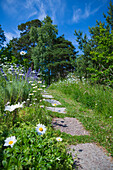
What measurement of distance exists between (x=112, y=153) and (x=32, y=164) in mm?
1294

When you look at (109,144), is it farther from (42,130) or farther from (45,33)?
(45,33)

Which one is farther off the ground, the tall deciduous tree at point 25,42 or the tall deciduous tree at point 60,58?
the tall deciduous tree at point 25,42

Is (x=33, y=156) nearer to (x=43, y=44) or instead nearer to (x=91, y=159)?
(x=91, y=159)

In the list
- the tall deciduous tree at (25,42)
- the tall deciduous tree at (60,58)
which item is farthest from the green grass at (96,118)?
the tall deciduous tree at (25,42)

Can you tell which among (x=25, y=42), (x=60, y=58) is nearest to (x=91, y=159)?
(x=60, y=58)

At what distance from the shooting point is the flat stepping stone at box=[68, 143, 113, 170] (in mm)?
1560

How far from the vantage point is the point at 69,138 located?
2135mm

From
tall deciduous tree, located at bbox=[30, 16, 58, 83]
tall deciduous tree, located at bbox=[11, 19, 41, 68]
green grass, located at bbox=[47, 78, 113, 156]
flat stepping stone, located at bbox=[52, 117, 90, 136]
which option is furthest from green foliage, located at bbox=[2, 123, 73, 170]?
tall deciduous tree, located at bbox=[11, 19, 41, 68]

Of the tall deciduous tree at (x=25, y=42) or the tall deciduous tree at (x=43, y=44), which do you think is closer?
the tall deciduous tree at (x=43, y=44)

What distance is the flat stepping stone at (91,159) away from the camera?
5.12ft

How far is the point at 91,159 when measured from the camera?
5.53 feet

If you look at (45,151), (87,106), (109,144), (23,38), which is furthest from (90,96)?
(23,38)

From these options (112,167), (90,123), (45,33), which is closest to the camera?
(112,167)

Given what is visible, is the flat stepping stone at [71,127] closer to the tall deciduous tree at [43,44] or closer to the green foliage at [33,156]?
the green foliage at [33,156]
